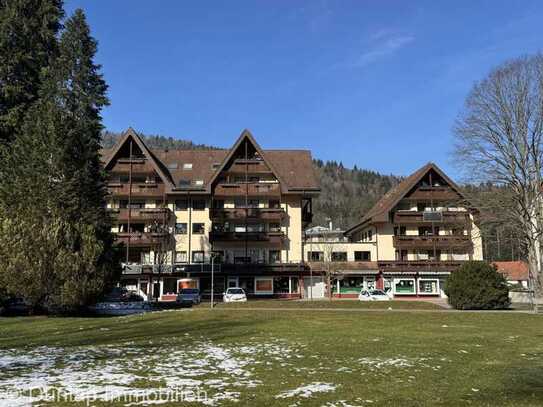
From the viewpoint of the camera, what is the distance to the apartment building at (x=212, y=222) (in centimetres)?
5303

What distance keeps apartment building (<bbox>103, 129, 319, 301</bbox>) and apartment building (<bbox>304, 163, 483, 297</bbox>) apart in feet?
15.4

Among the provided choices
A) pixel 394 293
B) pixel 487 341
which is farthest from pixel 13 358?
pixel 394 293

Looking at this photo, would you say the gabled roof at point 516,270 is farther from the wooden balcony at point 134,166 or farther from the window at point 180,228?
the wooden balcony at point 134,166

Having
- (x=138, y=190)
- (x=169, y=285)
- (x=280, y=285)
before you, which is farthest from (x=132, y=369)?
(x=138, y=190)

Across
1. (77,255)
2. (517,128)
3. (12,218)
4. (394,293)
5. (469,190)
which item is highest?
(517,128)

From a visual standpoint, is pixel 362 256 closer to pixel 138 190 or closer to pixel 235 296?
pixel 235 296

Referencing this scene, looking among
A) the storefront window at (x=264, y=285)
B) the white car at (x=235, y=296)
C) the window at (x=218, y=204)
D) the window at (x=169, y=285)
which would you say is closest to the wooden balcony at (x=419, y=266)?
the storefront window at (x=264, y=285)

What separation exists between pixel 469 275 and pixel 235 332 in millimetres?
20133

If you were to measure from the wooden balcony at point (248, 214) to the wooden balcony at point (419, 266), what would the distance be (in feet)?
44.0

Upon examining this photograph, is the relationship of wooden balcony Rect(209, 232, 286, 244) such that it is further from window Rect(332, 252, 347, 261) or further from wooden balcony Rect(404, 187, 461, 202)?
wooden balcony Rect(404, 187, 461, 202)

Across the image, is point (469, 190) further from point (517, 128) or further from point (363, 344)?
point (363, 344)

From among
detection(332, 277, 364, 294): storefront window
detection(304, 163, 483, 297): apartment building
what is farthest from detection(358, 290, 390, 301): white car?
detection(332, 277, 364, 294): storefront window

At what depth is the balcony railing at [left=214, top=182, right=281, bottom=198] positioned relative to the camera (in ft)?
178

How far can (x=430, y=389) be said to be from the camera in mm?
9070
